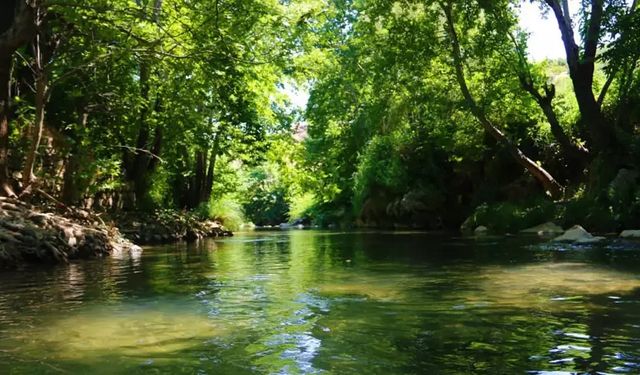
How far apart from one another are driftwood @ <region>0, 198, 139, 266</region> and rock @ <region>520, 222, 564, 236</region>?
508 inches

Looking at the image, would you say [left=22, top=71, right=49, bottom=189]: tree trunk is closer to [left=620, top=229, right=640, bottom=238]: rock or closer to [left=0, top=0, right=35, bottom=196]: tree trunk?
[left=0, top=0, right=35, bottom=196]: tree trunk

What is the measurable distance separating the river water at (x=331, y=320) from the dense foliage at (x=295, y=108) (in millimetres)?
6111

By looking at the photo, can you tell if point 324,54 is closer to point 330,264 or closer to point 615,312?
point 330,264

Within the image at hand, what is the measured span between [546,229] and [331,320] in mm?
15682

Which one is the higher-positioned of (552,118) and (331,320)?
(552,118)

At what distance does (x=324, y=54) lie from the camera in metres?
21.9

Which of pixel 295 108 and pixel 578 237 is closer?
pixel 578 237

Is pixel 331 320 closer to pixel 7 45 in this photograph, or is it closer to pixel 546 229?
pixel 7 45

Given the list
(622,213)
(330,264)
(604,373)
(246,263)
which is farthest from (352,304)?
(622,213)

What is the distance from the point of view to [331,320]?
5.45m

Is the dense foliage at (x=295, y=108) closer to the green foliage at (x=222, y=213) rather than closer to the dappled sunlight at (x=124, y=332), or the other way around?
the green foliage at (x=222, y=213)

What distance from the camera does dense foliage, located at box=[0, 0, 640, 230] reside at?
1405 centimetres

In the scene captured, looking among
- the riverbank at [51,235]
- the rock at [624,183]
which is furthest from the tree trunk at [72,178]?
the rock at [624,183]

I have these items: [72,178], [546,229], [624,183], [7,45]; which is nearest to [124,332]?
[7,45]
